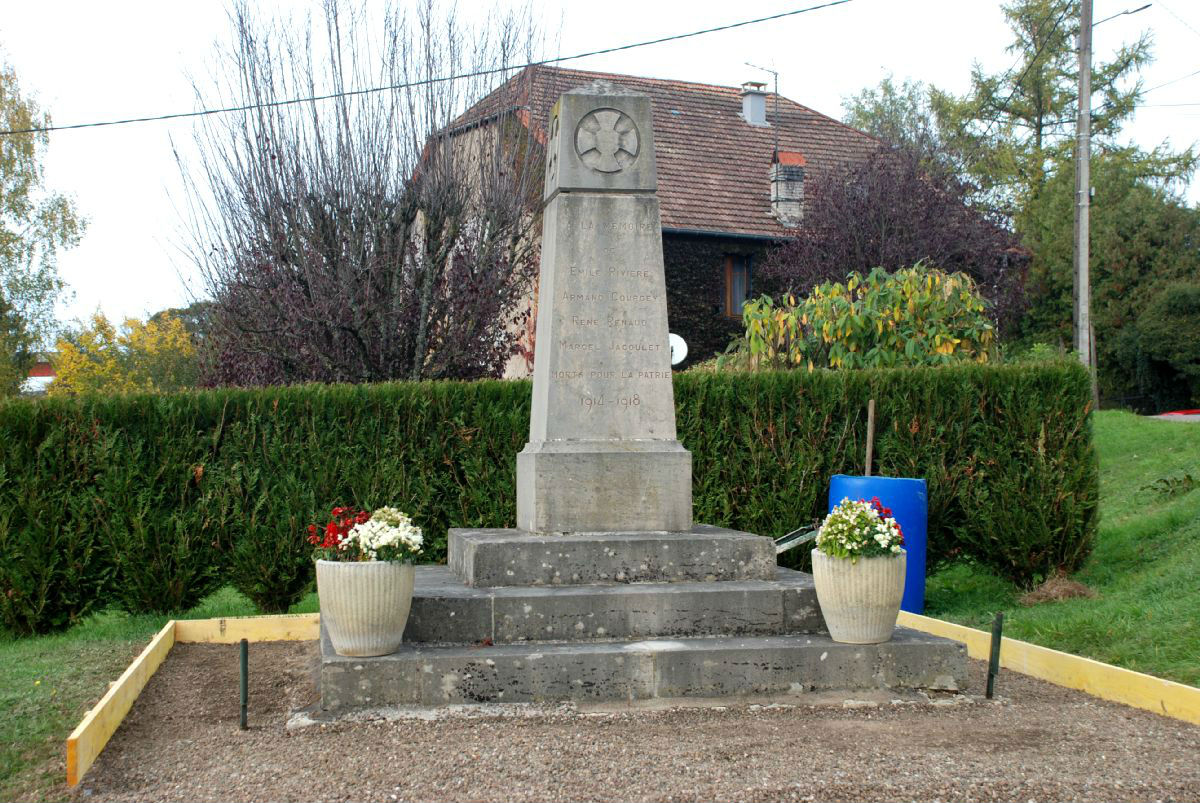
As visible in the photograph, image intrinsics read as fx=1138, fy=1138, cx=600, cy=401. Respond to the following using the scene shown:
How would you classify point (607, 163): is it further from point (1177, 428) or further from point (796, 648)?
point (1177, 428)

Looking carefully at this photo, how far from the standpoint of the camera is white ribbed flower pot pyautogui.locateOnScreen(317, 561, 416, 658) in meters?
6.08

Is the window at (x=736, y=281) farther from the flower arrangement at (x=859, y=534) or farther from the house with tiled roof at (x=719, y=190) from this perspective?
the flower arrangement at (x=859, y=534)

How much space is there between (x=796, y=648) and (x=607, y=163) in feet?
11.6

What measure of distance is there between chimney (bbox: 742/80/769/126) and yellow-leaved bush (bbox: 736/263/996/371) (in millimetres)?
14058

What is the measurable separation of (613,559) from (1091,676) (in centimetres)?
295

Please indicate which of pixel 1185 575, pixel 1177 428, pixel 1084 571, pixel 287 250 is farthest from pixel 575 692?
pixel 1177 428

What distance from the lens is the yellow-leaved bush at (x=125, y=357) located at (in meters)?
39.3

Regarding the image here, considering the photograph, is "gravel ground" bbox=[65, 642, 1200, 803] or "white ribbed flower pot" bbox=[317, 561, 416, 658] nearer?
"gravel ground" bbox=[65, 642, 1200, 803]

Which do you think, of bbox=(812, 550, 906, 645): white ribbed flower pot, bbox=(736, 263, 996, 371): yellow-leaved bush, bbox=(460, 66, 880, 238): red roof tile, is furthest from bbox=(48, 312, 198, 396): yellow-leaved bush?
bbox=(812, 550, 906, 645): white ribbed flower pot

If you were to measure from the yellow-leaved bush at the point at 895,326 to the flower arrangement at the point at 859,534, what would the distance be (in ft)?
22.3

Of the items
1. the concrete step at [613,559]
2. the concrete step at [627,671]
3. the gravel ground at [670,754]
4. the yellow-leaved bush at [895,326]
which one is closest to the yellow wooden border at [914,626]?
the gravel ground at [670,754]

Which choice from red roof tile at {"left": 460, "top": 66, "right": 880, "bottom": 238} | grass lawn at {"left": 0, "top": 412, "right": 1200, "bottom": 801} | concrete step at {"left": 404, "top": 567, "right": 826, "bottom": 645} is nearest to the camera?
grass lawn at {"left": 0, "top": 412, "right": 1200, "bottom": 801}

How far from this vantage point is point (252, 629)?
29.1ft

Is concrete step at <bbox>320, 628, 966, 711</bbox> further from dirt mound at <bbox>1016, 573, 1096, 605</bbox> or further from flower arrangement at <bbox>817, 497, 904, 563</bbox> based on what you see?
dirt mound at <bbox>1016, 573, 1096, 605</bbox>
